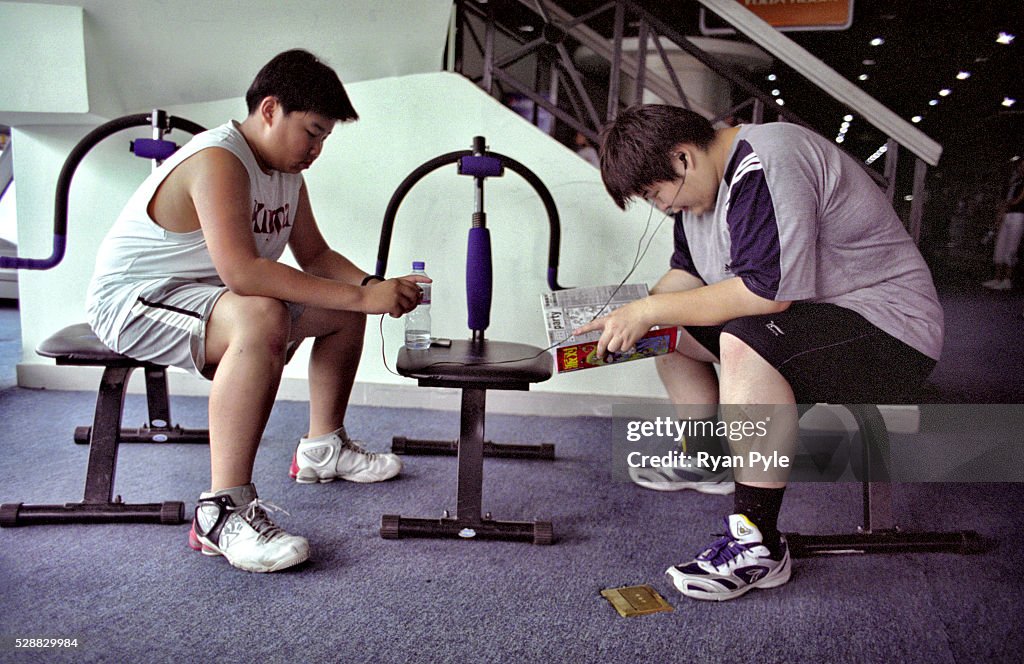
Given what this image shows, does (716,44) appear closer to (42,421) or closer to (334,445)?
(334,445)

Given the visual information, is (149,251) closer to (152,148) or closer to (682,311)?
(152,148)

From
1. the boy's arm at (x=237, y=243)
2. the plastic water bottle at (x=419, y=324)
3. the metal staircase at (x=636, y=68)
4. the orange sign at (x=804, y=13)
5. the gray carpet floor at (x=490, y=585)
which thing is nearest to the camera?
the gray carpet floor at (x=490, y=585)

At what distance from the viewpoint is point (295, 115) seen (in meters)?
1.47

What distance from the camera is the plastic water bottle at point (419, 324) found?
5.49 ft

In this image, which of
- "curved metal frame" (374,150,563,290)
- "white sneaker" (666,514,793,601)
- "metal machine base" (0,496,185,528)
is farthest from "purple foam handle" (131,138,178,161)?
"white sneaker" (666,514,793,601)

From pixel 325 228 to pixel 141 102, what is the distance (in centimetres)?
76

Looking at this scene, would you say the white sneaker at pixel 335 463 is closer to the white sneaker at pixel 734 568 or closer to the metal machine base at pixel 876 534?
the white sneaker at pixel 734 568

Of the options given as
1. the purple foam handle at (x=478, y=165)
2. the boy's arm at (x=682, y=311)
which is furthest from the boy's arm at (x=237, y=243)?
the purple foam handle at (x=478, y=165)

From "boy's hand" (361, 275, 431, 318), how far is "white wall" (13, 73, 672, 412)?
971 millimetres

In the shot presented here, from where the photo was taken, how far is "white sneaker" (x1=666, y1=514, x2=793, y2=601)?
1270mm

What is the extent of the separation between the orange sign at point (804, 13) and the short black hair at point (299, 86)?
1785mm

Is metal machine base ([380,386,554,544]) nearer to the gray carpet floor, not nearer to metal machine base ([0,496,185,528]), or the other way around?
the gray carpet floor

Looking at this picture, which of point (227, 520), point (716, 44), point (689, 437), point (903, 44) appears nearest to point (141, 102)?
point (227, 520)

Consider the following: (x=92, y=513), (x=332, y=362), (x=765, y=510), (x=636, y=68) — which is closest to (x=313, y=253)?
(x=332, y=362)
